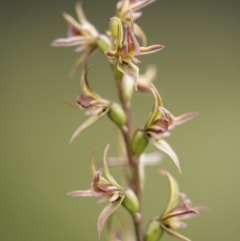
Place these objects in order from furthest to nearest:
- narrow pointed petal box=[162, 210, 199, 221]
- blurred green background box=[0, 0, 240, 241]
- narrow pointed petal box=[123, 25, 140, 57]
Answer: blurred green background box=[0, 0, 240, 241] < narrow pointed petal box=[162, 210, 199, 221] < narrow pointed petal box=[123, 25, 140, 57]

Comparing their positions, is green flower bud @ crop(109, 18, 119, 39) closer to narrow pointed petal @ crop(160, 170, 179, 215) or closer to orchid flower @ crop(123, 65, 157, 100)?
orchid flower @ crop(123, 65, 157, 100)

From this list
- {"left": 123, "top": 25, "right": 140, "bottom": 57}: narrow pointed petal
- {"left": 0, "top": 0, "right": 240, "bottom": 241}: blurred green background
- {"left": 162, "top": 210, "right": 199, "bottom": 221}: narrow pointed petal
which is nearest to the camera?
{"left": 123, "top": 25, "right": 140, "bottom": 57}: narrow pointed petal

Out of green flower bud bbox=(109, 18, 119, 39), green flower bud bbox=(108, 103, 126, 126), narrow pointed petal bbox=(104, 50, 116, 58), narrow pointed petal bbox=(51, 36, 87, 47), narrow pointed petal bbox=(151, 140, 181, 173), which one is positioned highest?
green flower bud bbox=(109, 18, 119, 39)

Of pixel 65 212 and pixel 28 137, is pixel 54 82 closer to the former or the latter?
pixel 28 137

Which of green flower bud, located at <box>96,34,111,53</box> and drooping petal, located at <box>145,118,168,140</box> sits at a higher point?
green flower bud, located at <box>96,34,111,53</box>

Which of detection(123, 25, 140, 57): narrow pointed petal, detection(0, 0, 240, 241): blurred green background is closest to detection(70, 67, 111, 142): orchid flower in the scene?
detection(123, 25, 140, 57): narrow pointed petal

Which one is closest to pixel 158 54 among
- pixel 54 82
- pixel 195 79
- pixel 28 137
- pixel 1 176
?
pixel 195 79

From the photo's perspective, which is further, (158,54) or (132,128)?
(158,54)
